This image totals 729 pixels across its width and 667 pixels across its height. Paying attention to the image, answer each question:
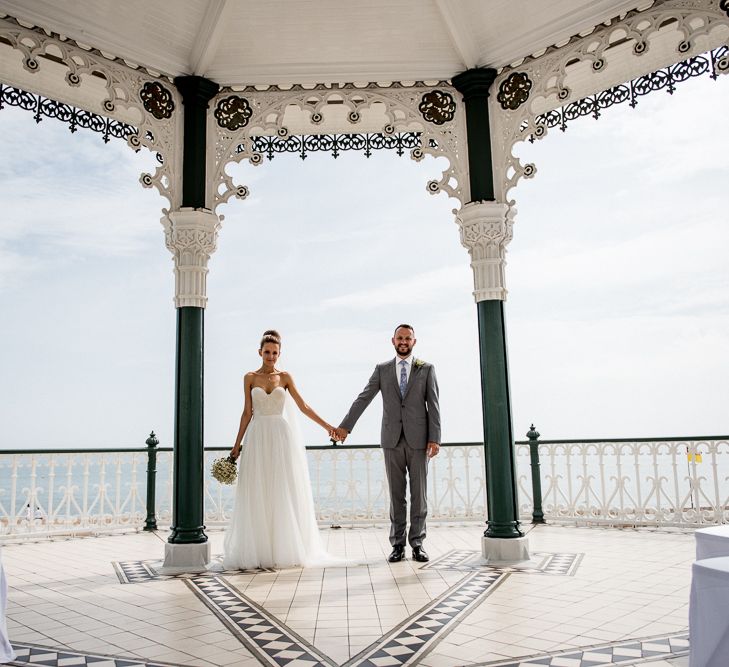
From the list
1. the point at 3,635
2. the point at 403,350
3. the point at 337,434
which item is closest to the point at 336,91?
the point at 403,350

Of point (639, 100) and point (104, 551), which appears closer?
point (639, 100)

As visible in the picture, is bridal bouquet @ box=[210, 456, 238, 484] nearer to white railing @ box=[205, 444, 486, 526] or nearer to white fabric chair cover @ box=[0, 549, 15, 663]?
white railing @ box=[205, 444, 486, 526]

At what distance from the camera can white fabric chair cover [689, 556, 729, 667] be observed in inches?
85.0

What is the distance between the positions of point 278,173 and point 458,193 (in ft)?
115

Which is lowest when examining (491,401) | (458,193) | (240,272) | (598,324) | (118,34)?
(491,401)

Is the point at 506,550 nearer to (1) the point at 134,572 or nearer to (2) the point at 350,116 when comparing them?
(1) the point at 134,572

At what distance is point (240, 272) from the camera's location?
4300cm

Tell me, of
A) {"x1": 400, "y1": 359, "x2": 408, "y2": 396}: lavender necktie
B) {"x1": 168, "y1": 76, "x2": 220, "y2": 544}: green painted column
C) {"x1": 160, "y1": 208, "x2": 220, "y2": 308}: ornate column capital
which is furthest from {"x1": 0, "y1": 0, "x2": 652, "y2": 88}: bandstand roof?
{"x1": 400, "y1": 359, "x2": 408, "y2": 396}: lavender necktie

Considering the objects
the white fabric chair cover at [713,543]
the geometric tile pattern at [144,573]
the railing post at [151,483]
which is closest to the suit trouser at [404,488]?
the geometric tile pattern at [144,573]

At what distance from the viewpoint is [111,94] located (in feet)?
18.1

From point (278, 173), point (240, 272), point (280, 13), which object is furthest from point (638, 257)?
point (280, 13)

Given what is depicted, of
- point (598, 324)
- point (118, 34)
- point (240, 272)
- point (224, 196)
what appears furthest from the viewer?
point (240, 272)

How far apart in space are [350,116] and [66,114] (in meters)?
2.31

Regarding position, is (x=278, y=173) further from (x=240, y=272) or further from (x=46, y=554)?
(x=46, y=554)
